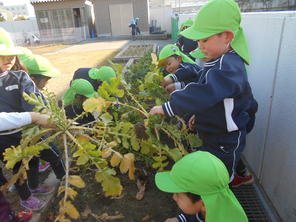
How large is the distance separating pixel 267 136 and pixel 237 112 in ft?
2.24

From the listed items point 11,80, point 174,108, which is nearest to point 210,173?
point 174,108

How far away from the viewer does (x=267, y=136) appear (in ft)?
7.34

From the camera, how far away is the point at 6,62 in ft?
6.41

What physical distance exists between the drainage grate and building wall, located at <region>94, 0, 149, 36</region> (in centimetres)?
2239

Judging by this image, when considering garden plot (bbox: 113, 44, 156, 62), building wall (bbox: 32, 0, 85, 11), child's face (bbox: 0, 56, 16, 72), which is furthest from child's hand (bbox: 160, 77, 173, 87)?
building wall (bbox: 32, 0, 85, 11)

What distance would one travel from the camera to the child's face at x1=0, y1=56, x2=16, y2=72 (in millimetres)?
1938

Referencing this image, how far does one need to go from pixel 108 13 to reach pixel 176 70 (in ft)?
73.6

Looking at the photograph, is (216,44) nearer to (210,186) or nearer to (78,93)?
(210,186)

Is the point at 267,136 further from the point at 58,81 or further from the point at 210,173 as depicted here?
the point at 58,81

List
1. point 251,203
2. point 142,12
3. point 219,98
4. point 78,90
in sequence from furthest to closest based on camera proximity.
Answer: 1. point 142,12
2. point 78,90
3. point 251,203
4. point 219,98

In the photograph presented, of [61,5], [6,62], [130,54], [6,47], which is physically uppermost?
[61,5]

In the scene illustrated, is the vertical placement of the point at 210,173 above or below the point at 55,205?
above

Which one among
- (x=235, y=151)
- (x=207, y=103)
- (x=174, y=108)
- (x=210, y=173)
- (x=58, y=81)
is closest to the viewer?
(x=210, y=173)

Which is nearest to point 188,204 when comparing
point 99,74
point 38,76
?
point 38,76
